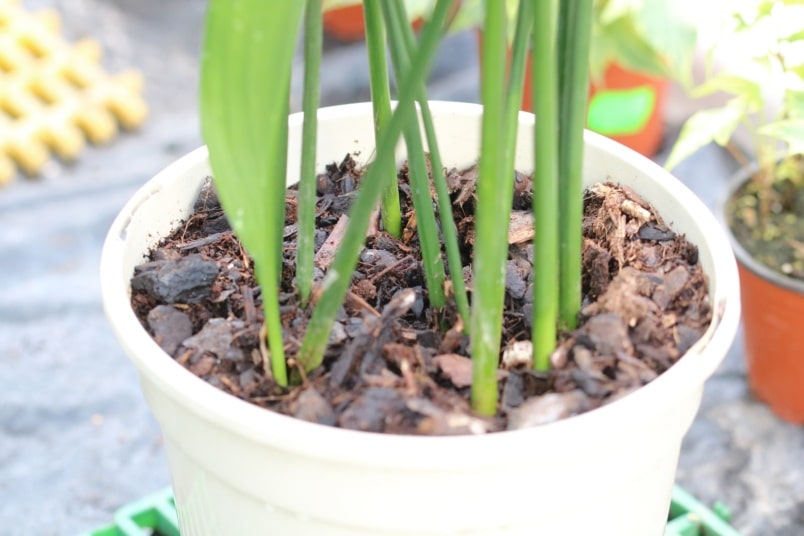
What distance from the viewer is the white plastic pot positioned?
1.01 feet

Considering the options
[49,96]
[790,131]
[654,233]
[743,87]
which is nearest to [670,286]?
[654,233]

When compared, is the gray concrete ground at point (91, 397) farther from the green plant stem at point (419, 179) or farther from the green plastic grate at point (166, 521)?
the green plant stem at point (419, 179)

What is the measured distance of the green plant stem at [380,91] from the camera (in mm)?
396

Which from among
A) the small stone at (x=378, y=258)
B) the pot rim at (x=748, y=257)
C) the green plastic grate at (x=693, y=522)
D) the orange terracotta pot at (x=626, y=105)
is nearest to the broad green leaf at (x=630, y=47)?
the orange terracotta pot at (x=626, y=105)

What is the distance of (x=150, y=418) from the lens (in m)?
0.91

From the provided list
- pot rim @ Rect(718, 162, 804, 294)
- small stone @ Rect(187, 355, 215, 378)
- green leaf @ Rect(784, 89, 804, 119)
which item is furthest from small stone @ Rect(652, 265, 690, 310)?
pot rim @ Rect(718, 162, 804, 294)

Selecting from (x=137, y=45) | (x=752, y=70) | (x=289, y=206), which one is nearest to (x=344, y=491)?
(x=289, y=206)

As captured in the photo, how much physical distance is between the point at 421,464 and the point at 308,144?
156 mm

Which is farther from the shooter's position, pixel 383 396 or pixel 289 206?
pixel 289 206

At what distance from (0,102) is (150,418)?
63 centimetres

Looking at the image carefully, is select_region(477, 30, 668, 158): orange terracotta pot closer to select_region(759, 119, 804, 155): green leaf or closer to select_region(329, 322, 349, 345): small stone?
select_region(759, 119, 804, 155): green leaf

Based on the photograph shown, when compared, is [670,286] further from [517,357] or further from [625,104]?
[625,104]

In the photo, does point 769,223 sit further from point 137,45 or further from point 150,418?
point 137,45

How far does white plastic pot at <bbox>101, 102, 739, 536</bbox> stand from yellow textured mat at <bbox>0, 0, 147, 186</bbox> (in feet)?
3.06
